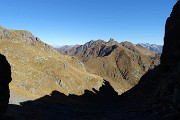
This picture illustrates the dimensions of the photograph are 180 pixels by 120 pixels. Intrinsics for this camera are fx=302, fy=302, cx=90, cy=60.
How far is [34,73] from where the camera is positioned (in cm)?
15562

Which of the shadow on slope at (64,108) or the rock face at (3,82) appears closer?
the rock face at (3,82)

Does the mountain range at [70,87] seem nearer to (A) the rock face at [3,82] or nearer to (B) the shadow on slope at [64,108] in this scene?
(B) the shadow on slope at [64,108]

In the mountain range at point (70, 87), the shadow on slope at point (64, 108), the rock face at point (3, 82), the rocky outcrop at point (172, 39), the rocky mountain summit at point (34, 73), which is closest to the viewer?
the rock face at point (3, 82)

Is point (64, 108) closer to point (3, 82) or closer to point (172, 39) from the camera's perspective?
point (172, 39)

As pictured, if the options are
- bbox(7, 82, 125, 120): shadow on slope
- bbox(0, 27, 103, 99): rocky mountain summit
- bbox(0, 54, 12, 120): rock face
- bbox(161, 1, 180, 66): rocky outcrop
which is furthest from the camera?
bbox(0, 27, 103, 99): rocky mountain summit

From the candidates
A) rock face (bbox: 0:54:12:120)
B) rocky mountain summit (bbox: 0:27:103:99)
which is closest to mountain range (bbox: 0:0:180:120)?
rocky mountain summit (bbox: 0:27:103:99)

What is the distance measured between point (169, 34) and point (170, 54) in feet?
31.5

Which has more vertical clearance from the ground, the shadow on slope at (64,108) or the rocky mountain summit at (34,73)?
the rocky mountain summit at (34,73)

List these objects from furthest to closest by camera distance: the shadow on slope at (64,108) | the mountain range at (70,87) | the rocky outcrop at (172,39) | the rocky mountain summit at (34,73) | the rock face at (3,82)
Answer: the rocky mountain summit at (34,73) < the rocky outcrop at (172,39) < the mountain range at (70,87) < the shadow on slope at (64,108) < the rock face at (3,82)

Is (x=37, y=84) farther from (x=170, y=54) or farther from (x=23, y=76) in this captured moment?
(x=170, y=54)

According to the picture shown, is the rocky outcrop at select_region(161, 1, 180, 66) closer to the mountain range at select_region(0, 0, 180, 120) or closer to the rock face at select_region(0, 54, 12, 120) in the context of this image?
the mountain range at select_region(0, 0, 180, 120)

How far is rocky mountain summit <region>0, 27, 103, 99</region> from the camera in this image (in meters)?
141

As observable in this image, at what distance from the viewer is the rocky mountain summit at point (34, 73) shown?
462 ft

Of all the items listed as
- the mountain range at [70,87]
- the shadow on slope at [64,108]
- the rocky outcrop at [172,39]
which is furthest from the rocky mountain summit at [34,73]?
the rocky outcrop at [172,39]
